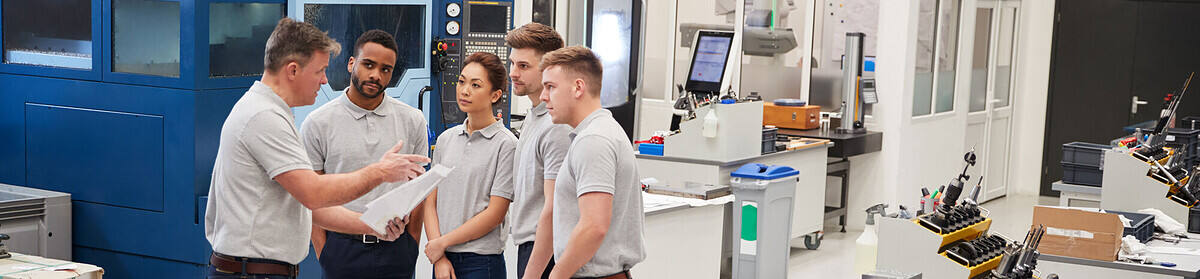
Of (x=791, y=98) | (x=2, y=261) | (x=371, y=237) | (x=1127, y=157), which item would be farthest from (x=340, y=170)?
(x=791, y=98)

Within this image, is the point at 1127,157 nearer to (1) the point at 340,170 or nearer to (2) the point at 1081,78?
(1) the point at 340,170

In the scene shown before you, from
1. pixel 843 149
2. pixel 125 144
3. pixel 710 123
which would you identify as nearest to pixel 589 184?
pixel 125 144

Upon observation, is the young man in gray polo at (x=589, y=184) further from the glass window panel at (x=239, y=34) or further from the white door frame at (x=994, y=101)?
the white door frame at (x=994, y=101)

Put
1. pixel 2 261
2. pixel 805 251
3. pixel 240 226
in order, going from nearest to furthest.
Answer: pixel 240 226 < pixel 2 261 < pixel 805 251

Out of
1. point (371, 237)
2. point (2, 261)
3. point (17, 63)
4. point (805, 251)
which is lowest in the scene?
point (805, 251)

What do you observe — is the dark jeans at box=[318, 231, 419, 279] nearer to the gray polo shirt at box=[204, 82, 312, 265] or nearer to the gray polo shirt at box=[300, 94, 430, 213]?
the gray polo shirt at box=[300, 94, 430, 213]

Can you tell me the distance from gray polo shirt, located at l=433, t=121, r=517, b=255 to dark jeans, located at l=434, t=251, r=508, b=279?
2 cm

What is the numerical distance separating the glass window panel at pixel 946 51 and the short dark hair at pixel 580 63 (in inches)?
261

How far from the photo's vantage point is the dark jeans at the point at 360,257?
3.46m

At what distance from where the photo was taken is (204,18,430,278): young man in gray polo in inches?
111

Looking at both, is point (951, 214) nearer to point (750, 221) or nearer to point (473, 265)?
point (473, 265)

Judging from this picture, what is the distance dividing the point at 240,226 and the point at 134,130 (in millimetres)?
2452

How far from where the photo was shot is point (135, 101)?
5.01 metres

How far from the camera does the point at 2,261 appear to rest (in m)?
4.11
